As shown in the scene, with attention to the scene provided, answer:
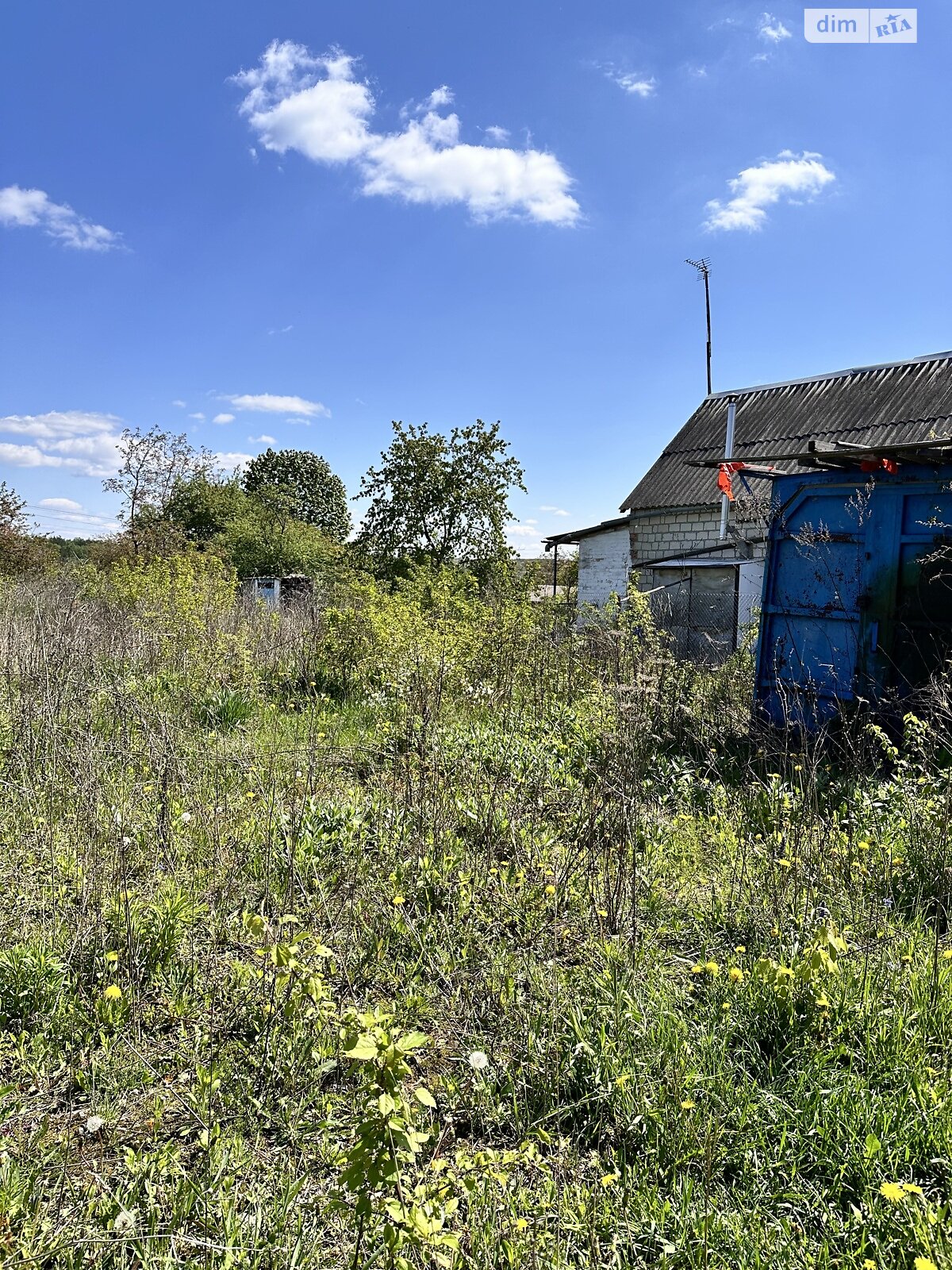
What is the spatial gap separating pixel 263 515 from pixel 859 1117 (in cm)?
2427

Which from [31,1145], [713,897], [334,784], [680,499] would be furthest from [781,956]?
[680,499]

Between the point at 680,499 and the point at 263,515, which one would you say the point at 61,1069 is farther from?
the point at 263,515

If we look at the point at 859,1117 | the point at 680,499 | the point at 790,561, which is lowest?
the point at 859,1117

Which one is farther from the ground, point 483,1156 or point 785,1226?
point 483,1156

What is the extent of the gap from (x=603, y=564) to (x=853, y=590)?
10.9 m

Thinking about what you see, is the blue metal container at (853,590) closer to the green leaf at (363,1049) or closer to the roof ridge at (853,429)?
the green leaf at (363,1049)

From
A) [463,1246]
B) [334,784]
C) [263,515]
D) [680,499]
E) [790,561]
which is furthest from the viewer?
[263,515]

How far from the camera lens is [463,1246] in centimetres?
187

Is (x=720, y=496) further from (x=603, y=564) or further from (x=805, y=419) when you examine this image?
(x=603, y=564)

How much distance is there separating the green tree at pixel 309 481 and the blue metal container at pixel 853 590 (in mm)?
36359

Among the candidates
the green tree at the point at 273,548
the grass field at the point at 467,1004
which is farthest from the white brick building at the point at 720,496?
the green tree at the point at 273,548

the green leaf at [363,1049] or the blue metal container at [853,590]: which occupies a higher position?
the blue metal container at [853,590]

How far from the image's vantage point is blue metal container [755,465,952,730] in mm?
5352

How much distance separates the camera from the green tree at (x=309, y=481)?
4150cm
